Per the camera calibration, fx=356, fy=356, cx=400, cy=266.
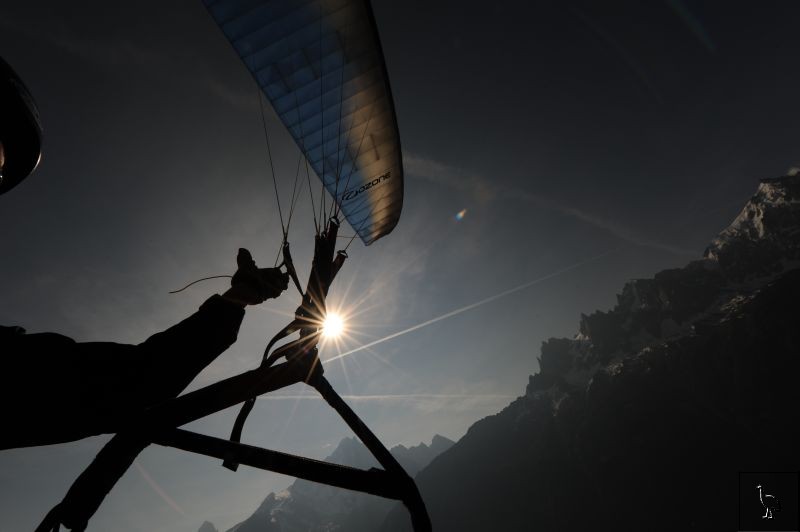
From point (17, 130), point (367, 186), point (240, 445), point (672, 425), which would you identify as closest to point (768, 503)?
point (672, 425)

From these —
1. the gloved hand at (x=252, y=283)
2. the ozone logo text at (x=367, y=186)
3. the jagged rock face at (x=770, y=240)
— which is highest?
the jagged rock face at (x=770, y=240)

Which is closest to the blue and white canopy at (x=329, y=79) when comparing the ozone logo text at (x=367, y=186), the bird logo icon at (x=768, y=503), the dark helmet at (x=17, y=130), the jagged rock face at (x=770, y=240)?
the ozone logo text at (x=367, y=186)

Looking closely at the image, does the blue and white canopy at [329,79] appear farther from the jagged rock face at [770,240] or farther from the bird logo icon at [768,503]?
the jagged rock face at [770,240]

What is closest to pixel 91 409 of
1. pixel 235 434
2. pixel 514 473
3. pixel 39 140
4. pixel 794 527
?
pixel 235 434

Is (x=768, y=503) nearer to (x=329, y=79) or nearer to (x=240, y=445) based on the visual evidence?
(x=329, y=79)

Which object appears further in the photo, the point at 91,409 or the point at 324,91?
the point at 324,91

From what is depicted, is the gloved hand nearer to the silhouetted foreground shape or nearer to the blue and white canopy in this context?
the blue and white canopy

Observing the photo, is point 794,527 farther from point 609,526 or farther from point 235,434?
point 235,434
